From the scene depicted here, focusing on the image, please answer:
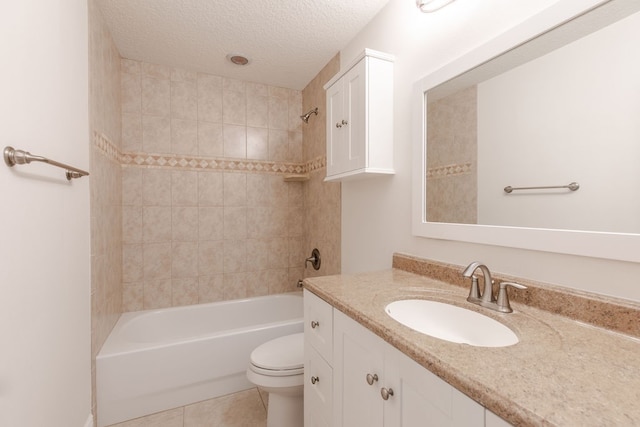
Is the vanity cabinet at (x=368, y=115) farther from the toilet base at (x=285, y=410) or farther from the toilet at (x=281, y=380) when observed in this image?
the toilet base at (x=285, y=410)

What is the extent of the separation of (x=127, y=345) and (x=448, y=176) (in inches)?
79.3

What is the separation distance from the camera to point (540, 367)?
55cm

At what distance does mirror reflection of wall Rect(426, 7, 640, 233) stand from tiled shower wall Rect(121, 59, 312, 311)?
1768mm

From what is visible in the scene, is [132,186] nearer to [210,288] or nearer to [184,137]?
[184,137]

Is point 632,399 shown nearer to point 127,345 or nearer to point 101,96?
point 127,345

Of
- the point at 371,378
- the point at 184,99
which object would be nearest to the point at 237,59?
the point at 184,99

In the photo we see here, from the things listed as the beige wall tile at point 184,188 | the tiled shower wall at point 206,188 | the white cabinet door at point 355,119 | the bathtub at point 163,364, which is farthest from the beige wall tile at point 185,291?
the white cabinet door at point 355,119

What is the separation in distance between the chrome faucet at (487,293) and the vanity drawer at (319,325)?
0.49 metres

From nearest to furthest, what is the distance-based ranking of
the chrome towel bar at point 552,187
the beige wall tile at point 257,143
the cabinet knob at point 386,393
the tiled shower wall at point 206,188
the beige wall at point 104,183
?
the cabinet knob at point 386,393 → the chrome towel bar at point 552,187 → the beige wall at point 104,183 → the tiled shower wall at point 206,188 → the beige wall tile at point 257,143

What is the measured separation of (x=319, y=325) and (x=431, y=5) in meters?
1.43

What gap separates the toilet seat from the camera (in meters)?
1.41

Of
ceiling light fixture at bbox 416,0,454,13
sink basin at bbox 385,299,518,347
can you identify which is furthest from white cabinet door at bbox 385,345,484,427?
ceiling light fixture at bbox 416,0,454,13

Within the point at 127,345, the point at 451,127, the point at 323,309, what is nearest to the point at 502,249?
the point at 451,127

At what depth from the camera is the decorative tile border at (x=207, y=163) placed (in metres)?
2.19
